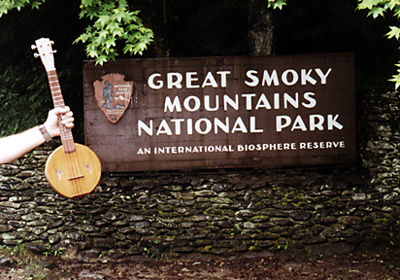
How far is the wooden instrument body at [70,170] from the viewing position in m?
2.94

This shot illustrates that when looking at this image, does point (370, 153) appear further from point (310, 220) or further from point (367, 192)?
point (310, 220)

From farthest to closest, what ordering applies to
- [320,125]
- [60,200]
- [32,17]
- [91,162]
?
[32,17] < [60,200] < [320,125] < [91,162]

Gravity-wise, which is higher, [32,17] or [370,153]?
[32,17]

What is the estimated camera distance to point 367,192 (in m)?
7.62

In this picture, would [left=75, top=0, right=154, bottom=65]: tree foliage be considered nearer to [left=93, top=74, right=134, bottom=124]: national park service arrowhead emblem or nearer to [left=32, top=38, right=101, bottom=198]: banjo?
[left=93, top=74, right=134, bottom=124]: national park service arrowhead emblem

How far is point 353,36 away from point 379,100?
1793 millimetres

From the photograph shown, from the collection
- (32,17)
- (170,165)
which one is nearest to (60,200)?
(170,165)

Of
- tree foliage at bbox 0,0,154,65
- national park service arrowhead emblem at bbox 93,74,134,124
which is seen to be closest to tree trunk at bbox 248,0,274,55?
tree foliage at bbox 0,0,154,65

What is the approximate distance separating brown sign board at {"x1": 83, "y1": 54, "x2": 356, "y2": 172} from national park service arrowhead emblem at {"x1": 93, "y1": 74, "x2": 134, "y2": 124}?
7 centimetres

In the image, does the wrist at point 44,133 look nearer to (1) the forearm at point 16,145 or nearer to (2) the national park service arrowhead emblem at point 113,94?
(1) the forearm at point 16,145

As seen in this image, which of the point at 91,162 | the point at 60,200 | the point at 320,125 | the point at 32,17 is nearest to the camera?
the point at 91,162

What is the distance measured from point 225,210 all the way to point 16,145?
20.0 ft

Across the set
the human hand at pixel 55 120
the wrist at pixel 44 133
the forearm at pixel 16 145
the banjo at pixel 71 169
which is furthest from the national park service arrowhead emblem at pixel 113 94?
the forearm at pixel 16 145

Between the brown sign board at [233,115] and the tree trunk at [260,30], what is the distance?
0.93m
